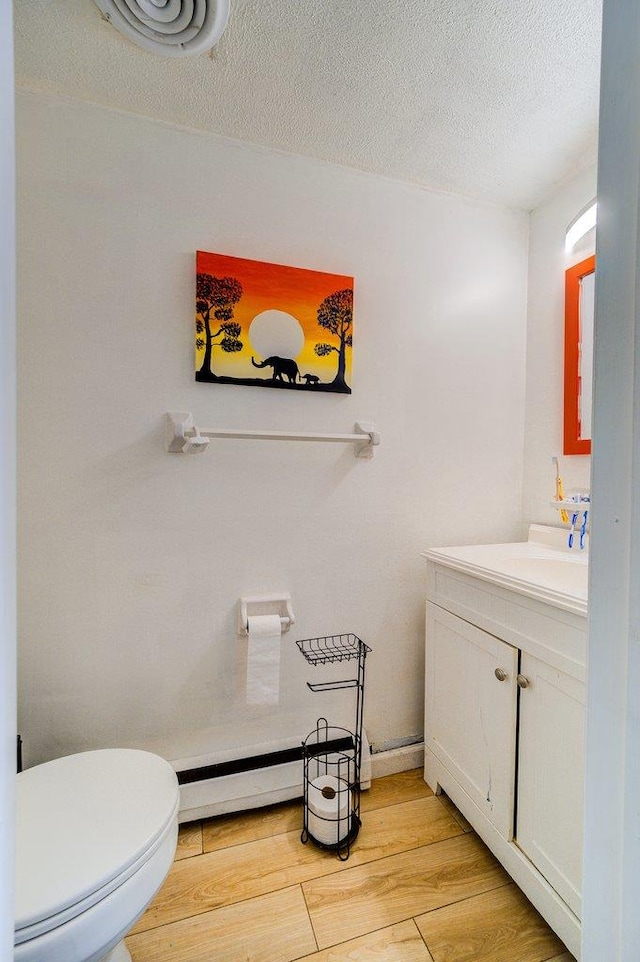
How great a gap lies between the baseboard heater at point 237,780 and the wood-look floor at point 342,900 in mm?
54

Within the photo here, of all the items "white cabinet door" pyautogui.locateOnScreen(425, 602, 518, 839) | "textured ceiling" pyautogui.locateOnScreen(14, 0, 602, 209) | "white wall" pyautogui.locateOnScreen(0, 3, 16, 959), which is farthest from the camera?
"white cabinet door" pyautogui.locateOnScreen(425, 602, 518, 839)

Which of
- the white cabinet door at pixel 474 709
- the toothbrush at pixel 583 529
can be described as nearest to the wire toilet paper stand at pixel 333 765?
the white cabinet door at pixel 474 709

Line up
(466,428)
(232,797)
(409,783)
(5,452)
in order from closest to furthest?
(5,452), (232,797), (409,783), (466,428)

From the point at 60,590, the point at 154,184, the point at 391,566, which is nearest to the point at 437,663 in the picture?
the point at 391,566

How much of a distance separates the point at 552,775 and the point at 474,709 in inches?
11.5

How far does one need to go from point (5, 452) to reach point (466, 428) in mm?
1642

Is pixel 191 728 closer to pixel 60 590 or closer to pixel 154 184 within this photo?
pixel 60 590

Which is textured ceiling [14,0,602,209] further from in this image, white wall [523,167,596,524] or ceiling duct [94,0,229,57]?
white wall [523,167,596,524]

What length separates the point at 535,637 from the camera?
109cm

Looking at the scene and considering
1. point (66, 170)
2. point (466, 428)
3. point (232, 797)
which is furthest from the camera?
point (466, 428)

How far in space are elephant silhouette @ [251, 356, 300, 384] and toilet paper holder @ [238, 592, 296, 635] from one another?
769 mm

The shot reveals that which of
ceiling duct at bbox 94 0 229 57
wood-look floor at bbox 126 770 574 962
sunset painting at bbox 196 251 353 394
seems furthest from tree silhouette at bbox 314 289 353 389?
wood-look floor at bbox 126 770 574 962

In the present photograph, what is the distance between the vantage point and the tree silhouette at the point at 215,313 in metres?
1.38

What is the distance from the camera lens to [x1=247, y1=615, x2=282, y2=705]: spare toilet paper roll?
1350 millimetres
